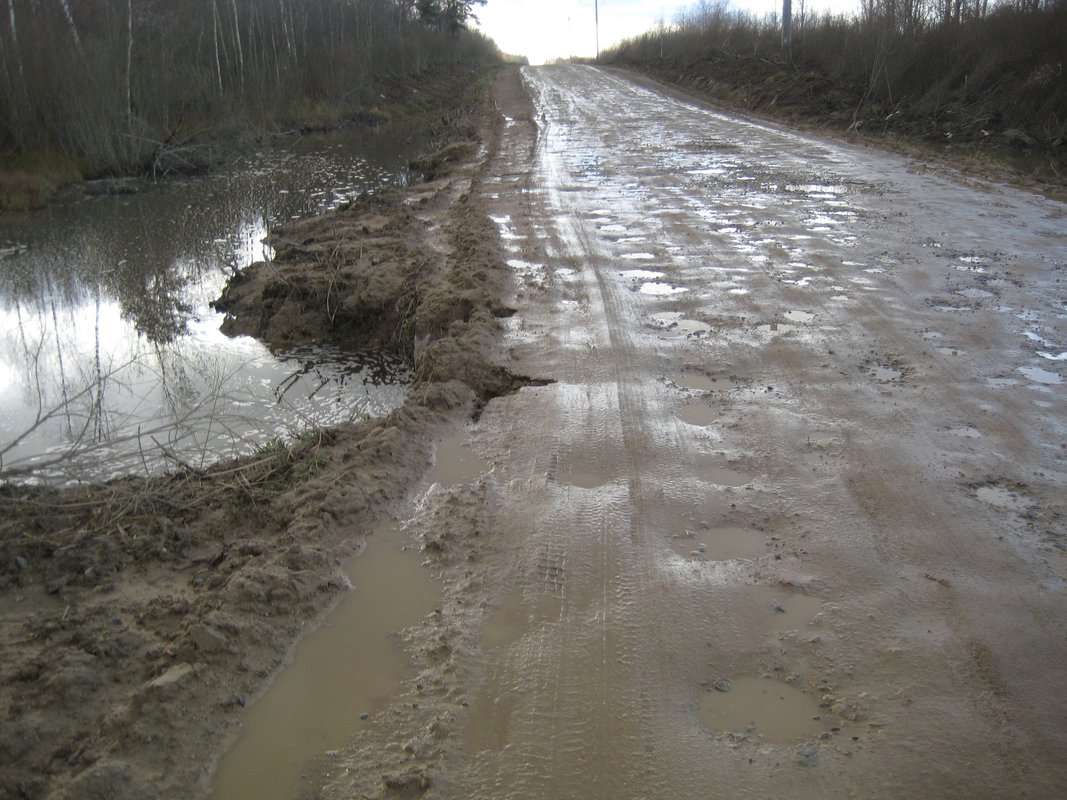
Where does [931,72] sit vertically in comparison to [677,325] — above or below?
above

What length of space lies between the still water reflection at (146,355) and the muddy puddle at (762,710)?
8.95 feet

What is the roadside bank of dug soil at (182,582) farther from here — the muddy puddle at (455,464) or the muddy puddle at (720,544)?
the muddy puddle at (720,544)

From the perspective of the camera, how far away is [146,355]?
673 centimetres

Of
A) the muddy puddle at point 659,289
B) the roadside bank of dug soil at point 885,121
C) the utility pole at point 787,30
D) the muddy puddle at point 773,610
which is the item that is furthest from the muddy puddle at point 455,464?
the utility pole at point 787,30

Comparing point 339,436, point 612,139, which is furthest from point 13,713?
point 612,139

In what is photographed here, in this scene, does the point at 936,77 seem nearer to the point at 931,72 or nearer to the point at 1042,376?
the point at 931,72

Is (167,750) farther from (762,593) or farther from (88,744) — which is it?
(762,593)

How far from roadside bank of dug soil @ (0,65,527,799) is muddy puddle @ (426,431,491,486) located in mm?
102

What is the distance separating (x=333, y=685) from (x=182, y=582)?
970 millimetres

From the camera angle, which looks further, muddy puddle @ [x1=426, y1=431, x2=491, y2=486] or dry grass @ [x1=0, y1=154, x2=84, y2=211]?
dry grass @ [x1=0, y1=154, x2=84, y2=211]

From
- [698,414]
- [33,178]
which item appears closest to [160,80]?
[33,178]

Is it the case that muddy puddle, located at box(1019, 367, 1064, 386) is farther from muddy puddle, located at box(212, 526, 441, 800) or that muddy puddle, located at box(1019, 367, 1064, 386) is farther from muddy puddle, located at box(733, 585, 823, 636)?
muddy puddle, located at box(212, 526, 441, 800)

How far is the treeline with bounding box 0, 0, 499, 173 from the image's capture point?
1406 centimetres

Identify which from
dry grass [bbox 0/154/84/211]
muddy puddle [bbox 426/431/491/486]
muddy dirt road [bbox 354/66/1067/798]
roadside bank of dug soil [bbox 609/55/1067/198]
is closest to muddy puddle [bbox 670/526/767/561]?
muddy dirt road [bbox 354/66/1067/798]
